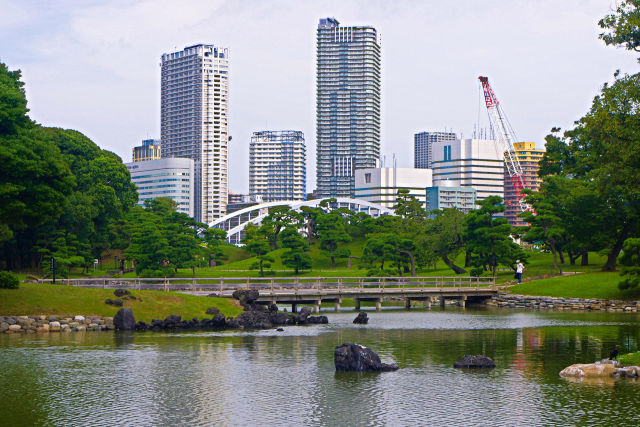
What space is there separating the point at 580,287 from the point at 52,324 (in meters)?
47.7

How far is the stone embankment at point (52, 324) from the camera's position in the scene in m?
40.7

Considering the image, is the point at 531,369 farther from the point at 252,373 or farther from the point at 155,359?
the point at 155,359

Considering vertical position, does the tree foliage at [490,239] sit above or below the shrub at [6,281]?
above

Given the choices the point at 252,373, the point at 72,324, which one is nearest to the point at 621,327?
the point at 252,373

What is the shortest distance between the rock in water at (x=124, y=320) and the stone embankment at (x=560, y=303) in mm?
38142

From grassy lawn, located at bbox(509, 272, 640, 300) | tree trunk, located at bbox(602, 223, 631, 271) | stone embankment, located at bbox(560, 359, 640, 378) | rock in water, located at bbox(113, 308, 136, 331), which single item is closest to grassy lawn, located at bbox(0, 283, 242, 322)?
rock in water, located at bbox(113, 308, 136, 331)

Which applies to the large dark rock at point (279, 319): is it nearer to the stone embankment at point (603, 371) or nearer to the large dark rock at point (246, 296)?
the large dark rock at point (246, 296)

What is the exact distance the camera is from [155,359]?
30922mm

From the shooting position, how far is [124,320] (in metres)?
43.1

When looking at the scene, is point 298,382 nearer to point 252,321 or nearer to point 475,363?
point 475,363

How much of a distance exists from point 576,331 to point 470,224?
132 ft

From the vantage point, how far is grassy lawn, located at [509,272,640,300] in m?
61.9

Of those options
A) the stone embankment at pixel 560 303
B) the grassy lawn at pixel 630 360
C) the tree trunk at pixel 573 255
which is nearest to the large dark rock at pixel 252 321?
the grassy lawn at pixel 630 360

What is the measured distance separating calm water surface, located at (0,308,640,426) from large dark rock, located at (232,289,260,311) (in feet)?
30.1
